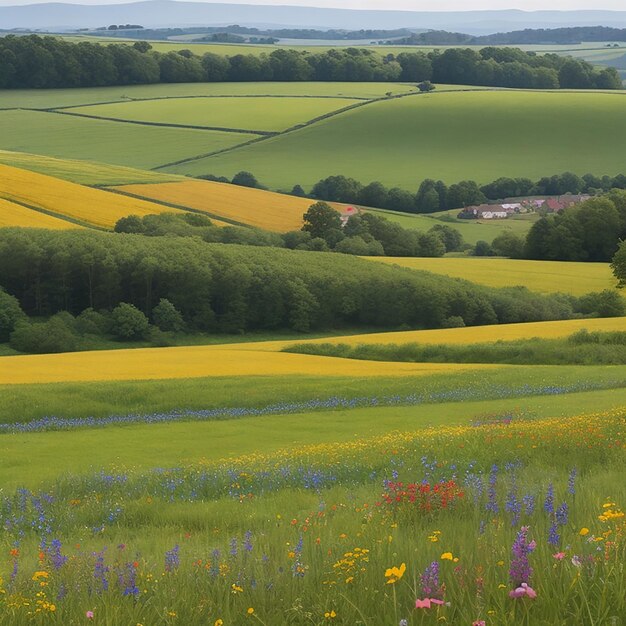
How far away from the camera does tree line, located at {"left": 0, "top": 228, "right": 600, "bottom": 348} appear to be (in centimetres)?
6281

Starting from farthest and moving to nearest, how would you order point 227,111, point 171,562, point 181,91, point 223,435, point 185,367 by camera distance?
1. point 181,91
2. point 227,111
3. point 185,367
4. point 223,435
5. point 171,562

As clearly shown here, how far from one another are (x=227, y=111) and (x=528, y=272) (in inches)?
3666

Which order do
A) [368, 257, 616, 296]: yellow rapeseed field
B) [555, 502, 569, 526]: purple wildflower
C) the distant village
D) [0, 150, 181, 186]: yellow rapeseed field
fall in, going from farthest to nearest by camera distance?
the distant village < [0, 150, 181, 186]: yellow rapeseed field < [368, 257, 616, 296]: yellow rapeseed field < [555, 502, 569, 526]: purple wildflower

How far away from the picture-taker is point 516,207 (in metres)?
115

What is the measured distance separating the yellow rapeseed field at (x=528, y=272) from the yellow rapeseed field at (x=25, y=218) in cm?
2610

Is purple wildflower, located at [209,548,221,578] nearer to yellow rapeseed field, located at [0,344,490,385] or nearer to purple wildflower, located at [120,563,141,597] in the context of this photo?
purple wildflower, located at [120,563,141,597]

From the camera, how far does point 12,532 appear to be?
435 inches

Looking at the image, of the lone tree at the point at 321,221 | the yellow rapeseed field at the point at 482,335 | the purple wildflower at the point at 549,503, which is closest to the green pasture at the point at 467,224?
the lone tree at the point at 321,221

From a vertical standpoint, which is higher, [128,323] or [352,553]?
[352,553]

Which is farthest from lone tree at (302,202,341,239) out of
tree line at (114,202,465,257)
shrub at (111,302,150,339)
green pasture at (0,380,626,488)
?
green pasture at (0,380,626,488)

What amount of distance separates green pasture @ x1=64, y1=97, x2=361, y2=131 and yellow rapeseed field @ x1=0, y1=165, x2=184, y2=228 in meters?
54.6

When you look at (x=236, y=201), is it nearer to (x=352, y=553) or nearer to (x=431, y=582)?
(x=352, y=553)

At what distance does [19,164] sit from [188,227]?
40583mm

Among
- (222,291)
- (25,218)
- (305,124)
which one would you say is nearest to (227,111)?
(305,124)
